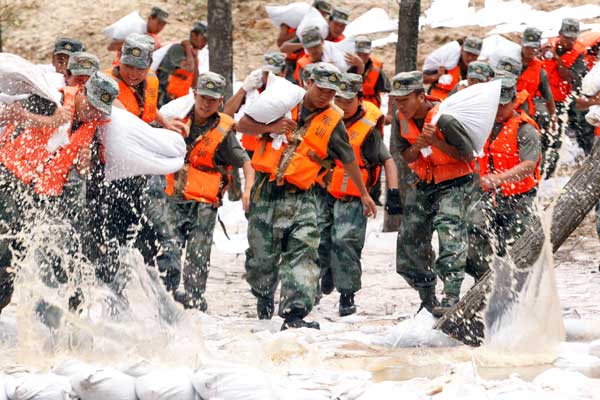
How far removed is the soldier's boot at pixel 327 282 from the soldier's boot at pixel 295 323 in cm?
176

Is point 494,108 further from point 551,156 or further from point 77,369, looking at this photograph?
point 551,156

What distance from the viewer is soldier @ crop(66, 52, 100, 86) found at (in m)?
9.11

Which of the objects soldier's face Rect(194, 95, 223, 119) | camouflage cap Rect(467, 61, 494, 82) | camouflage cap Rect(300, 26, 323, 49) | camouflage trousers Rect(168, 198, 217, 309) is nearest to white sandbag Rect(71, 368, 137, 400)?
camouflage trousers Rect(168, 198, 217, 309)

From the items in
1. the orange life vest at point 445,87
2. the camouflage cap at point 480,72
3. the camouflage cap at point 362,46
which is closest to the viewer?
the camouflage cap at point 480,72

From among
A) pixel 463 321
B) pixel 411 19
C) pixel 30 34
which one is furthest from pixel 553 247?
pixel 30 34

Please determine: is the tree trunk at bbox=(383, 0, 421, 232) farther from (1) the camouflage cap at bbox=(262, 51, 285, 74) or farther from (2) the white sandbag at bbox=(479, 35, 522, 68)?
(1) the camouflage cap at bbox=(262, 51, 285, 74)

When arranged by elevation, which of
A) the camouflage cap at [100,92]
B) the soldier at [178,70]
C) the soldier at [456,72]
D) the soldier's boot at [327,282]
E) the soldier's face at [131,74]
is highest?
the camouflage cap at [100,92]

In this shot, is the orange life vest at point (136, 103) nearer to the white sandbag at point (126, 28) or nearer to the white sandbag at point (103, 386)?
the white sandbag at point (103, 386)

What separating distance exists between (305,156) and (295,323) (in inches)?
41.8

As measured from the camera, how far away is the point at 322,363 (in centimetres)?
693

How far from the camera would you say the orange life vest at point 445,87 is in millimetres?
12346

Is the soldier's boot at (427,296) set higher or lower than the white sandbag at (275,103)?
lower

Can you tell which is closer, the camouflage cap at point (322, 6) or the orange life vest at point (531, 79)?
the orange life vest at point (531, 79)

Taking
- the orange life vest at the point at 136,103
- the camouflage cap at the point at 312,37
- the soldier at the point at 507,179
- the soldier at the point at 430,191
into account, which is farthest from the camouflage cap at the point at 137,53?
the camouflage cap at the point at 312,37
